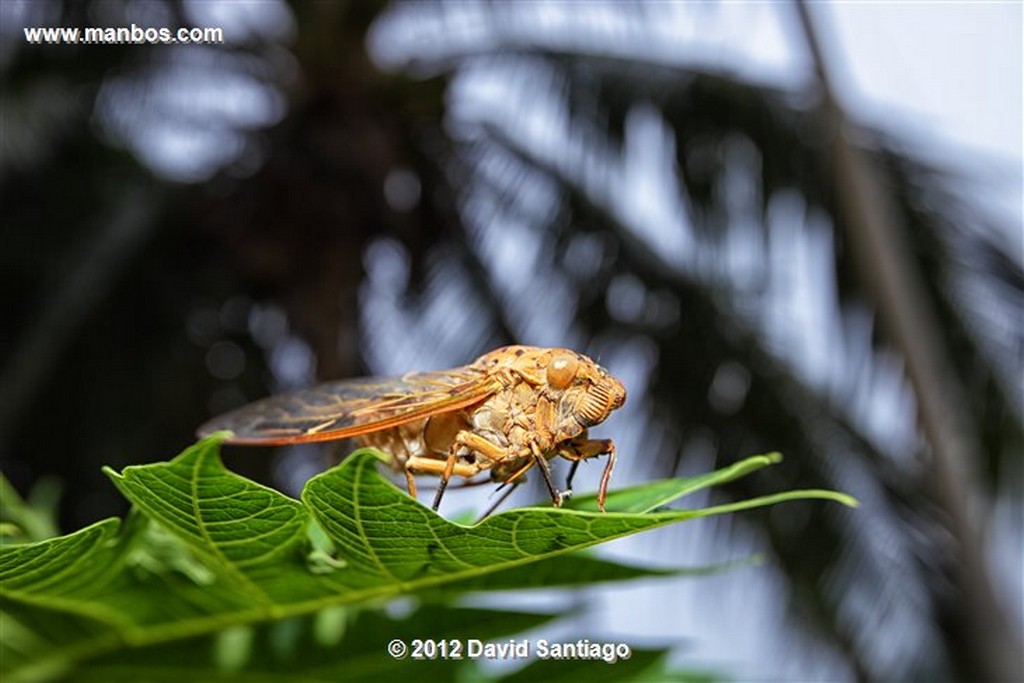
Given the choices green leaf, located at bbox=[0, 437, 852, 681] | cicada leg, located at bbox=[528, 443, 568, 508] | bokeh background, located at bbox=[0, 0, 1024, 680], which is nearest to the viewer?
green leaf, located at bbox=[0, 437, 852, 681]

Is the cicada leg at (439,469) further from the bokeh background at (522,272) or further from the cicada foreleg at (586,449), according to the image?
the bokeh background at (522,272)

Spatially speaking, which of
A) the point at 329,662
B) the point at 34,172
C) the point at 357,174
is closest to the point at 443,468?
the point at 329,662

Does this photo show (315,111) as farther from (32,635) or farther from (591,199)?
(32,635)

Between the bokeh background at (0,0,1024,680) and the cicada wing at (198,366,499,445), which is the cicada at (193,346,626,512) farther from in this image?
the bokeh background at (0,0,1024,680)

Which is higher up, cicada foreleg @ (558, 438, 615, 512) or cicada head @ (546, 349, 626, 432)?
cicada head @ (546, 349, 626, 432)

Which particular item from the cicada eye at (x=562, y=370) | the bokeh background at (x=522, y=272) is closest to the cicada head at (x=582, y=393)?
the cicada eye at (x=562, y=370)

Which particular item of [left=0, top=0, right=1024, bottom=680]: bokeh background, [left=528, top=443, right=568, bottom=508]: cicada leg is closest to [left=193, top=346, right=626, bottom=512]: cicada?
[left=528, top=443, right=568, bottom=508]: cicada leg
